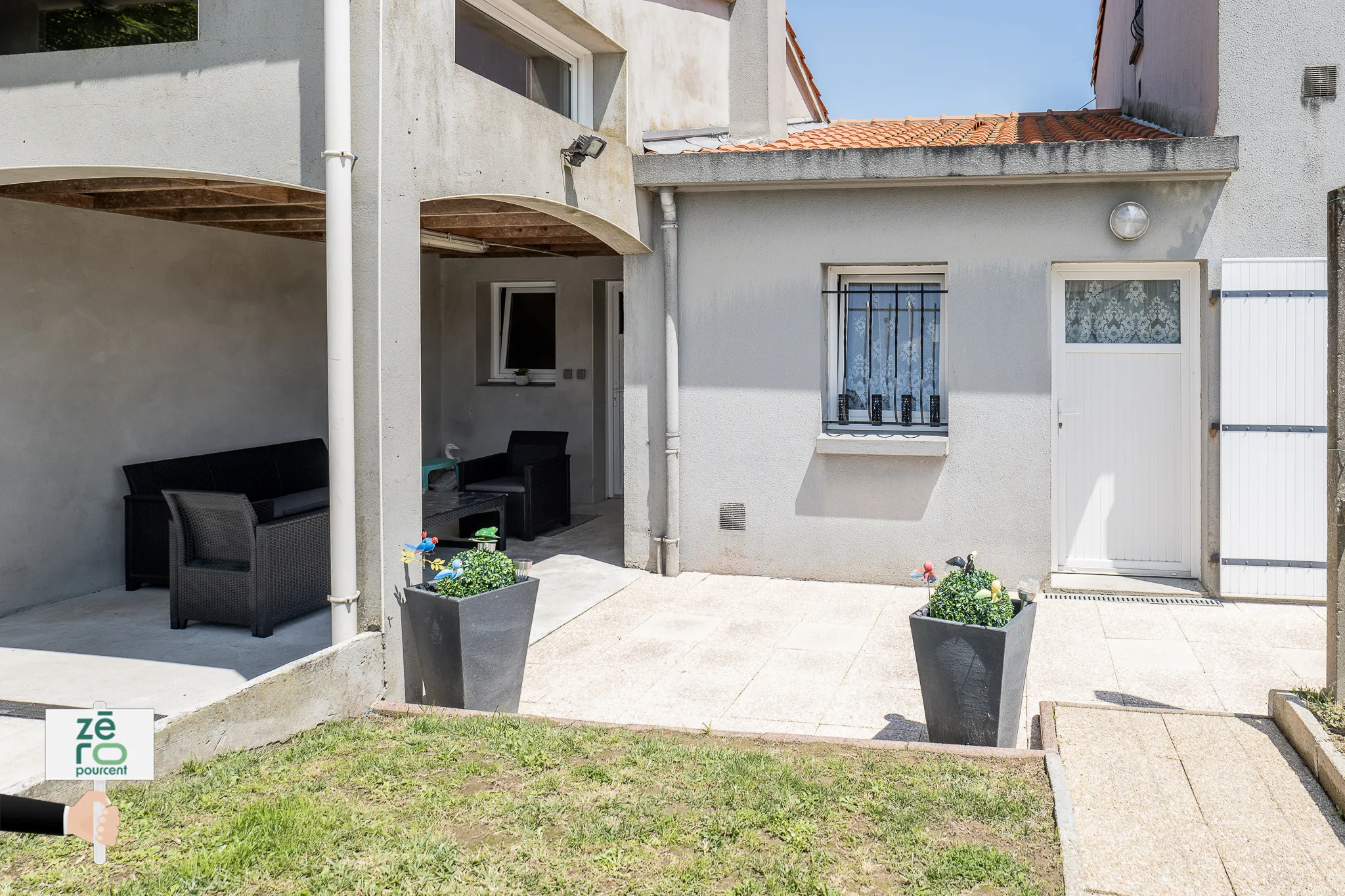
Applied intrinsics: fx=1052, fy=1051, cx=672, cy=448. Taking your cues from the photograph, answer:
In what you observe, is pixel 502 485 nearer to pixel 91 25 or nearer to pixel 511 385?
pixel 511 385

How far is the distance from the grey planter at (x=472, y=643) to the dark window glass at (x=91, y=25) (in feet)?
10.7

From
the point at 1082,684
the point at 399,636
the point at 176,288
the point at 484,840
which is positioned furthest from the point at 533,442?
the point at 484,840

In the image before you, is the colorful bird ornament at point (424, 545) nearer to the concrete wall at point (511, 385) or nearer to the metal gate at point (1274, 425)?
the metal gate at point (1274, 425)

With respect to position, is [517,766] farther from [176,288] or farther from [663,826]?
[176,288]

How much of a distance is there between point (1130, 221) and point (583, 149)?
393 centimetres

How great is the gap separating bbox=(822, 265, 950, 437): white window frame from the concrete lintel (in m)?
0.70

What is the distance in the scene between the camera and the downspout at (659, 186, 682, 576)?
27.8ft

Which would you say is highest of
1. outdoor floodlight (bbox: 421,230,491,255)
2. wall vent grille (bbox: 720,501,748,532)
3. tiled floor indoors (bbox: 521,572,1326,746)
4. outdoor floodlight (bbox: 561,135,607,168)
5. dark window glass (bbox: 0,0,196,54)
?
dark window glass (bbox: 0,0,196,54)

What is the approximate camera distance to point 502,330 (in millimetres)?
12484

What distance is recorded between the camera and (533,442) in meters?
10.8

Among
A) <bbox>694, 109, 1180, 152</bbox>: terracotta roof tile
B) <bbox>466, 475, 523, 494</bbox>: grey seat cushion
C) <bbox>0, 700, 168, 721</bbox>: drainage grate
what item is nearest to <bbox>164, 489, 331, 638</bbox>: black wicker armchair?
<bbox>0, 700, 168, 721</bbox>: drainage grate

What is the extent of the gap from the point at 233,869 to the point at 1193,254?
7.18 metres

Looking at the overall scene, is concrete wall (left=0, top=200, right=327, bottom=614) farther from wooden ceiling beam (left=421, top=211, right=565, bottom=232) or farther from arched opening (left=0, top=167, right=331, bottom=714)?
wooden ceiling beam (left=421, top=211, right=565, bottom=232)

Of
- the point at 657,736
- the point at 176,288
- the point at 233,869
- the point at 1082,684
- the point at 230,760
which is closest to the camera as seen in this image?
the point at 233,869
